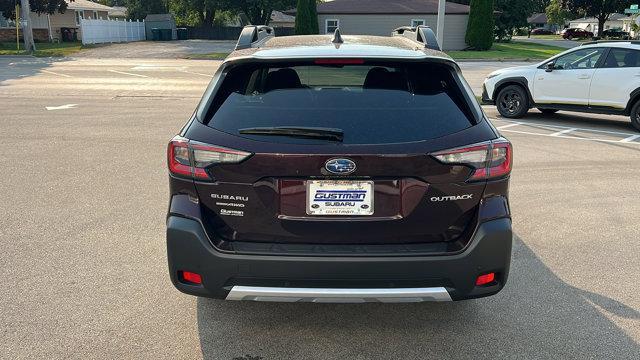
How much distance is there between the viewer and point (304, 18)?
36438 millimetres

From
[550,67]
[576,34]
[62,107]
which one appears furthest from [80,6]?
[576,34]

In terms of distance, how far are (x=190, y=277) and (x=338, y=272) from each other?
846 millimetres

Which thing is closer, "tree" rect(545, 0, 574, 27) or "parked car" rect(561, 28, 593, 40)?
Answer: "parked car" rect(561, 28, 593, 40)

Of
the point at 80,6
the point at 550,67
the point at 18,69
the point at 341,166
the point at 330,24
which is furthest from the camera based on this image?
the point at 80,6

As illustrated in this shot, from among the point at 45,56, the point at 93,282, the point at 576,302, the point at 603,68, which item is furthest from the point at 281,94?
the point at 45,56

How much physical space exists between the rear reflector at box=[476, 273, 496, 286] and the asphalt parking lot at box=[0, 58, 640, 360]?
1.63ft

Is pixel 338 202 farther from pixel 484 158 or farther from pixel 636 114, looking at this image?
pixel 636 114

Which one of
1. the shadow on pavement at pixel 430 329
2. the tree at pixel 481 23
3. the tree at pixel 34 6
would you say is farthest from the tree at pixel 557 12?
the shadow on pavement at pixel 430 329

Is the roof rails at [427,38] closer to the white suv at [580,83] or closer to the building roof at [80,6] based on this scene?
the white suv at [580,83]

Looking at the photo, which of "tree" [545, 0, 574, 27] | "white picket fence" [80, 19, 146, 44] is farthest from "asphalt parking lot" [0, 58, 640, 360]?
"tree" [545, 0, 574, 27]

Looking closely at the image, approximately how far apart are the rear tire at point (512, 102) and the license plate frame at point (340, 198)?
34.2ft

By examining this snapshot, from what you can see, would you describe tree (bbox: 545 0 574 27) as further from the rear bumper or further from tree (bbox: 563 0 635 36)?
the rear bumper

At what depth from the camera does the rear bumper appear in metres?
2.91

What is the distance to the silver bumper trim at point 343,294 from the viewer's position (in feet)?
9.58
